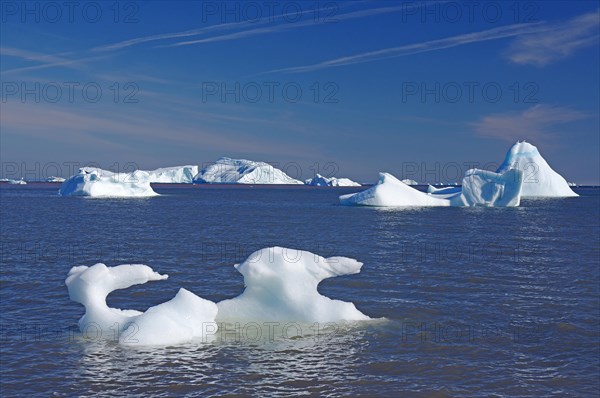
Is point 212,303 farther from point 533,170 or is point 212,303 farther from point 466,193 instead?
point 533,170

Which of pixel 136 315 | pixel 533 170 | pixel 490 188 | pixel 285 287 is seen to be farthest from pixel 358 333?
pixel 533 170

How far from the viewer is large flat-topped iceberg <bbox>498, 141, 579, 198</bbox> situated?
299ft

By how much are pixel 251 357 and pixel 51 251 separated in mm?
21913

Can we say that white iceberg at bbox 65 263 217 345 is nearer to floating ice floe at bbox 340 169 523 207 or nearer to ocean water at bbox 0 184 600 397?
ocean water at bbox 0 184 600 397

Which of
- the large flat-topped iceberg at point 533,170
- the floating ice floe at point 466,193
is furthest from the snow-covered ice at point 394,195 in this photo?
the large flat-topped iceberg at point 533,170

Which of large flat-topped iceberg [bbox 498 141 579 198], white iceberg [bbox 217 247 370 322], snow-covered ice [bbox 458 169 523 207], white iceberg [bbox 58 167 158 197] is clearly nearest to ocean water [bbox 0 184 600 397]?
white iceberg [bbox 217 247 370 322]

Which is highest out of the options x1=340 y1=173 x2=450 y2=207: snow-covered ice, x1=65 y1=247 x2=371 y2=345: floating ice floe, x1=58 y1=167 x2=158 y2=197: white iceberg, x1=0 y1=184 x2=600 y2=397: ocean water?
x1=58 y1=167 x2=158 y2=197: white iceberg

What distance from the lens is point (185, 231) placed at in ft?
139

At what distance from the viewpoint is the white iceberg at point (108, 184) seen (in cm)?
9800

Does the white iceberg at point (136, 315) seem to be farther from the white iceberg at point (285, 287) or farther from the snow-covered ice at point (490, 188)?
the snow-covered ice at point (490, 188)

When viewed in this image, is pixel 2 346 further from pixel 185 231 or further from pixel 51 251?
pixel 185 231

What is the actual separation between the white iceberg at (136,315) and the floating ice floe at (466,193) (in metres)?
55.2

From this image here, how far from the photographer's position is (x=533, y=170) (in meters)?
96.7

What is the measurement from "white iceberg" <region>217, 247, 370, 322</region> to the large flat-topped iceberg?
79498 mm
